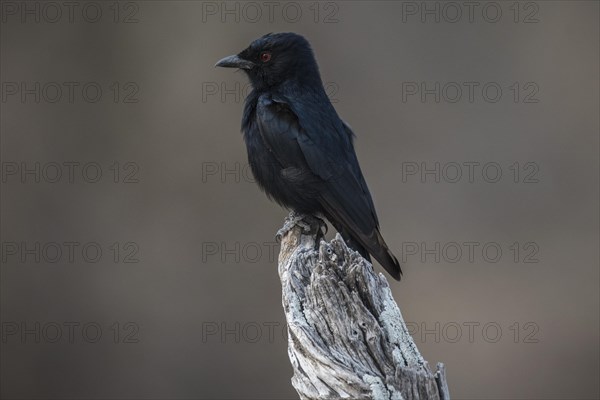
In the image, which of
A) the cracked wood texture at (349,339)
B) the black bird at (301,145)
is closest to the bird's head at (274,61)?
the black bird at (301,145)

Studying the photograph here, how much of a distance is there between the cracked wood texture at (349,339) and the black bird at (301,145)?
5.87ft

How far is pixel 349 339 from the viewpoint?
2.86 metres

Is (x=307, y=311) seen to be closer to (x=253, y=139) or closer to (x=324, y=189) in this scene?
(x=324, y=189)

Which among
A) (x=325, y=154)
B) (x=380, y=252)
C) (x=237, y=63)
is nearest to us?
(x=380, y=252)

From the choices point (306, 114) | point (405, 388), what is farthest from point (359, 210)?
point (405, 388)

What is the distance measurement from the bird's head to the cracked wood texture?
2.59m

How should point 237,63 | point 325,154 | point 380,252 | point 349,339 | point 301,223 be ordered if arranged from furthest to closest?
point 237,63, point 325,154, point 301,223, point 380,252, point 349,339

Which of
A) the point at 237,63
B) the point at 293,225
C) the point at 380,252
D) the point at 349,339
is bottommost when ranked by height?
the point at 349,339

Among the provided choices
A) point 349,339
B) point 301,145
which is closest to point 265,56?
point 301,145

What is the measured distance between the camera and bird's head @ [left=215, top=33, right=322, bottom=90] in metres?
5.56

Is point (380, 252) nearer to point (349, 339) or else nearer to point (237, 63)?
point (237, 63)

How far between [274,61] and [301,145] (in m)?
0.74

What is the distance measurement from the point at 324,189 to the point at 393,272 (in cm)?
71

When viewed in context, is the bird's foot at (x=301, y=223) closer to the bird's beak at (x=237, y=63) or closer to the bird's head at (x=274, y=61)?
the bird's head at (x=274, y=61)
